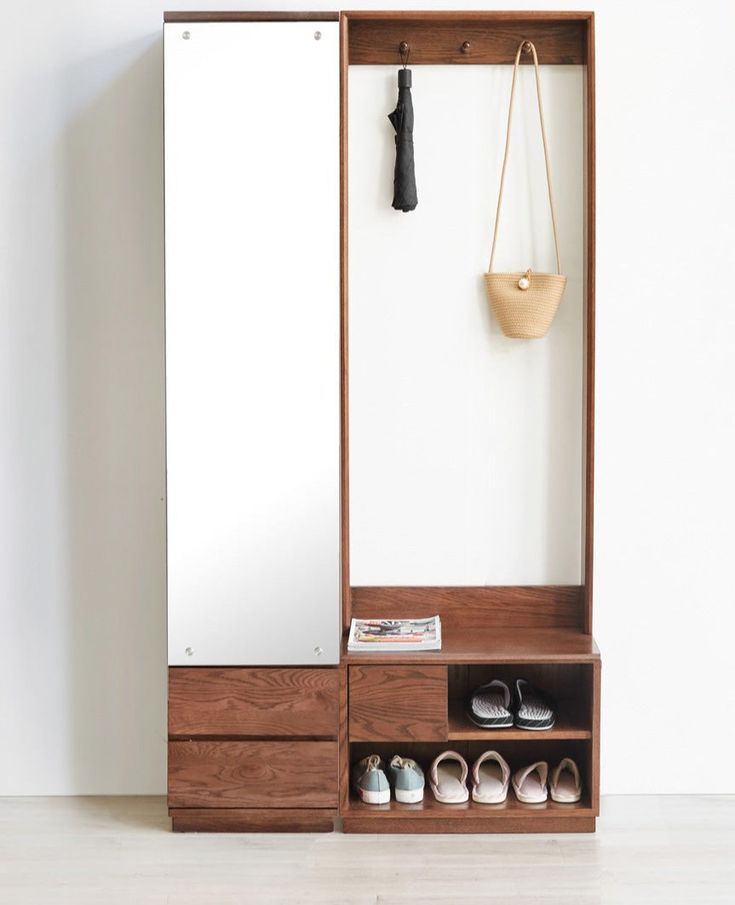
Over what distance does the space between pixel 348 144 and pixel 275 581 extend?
114 cm

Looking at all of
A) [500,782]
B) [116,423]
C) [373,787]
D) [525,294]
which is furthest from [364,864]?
[525,294]

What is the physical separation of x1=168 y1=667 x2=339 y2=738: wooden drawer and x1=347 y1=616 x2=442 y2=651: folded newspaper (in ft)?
0.40

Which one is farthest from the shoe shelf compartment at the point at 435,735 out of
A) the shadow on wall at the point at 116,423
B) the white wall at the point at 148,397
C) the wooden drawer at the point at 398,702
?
the shadow on wall at the point at 116,423

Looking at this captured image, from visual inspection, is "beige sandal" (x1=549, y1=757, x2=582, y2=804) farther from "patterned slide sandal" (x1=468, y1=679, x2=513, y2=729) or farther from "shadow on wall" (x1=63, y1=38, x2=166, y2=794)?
"shadow on wall" (x1=63, y1=38, x2=166, y2=794)

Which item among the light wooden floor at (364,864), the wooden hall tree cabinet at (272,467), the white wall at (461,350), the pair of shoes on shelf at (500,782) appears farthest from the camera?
the white wall at (461,350)

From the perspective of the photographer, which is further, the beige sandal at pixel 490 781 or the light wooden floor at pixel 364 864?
the beige sandal at pixel 490 781

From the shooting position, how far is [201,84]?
255cm

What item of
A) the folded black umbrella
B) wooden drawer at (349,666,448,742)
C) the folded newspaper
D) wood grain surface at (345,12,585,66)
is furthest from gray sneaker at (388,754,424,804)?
wood grain surface at (345,12,585,66)

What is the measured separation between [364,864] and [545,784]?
52 cm

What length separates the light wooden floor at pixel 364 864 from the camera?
236 centimetres

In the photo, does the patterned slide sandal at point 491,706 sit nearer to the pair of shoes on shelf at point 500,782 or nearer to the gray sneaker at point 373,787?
the pair of shoes on shelf at point 500,782

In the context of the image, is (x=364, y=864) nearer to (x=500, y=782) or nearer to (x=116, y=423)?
(x=500, y=782)

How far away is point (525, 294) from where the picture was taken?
270 cm

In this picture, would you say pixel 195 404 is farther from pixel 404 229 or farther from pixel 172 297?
pixel 404 229
